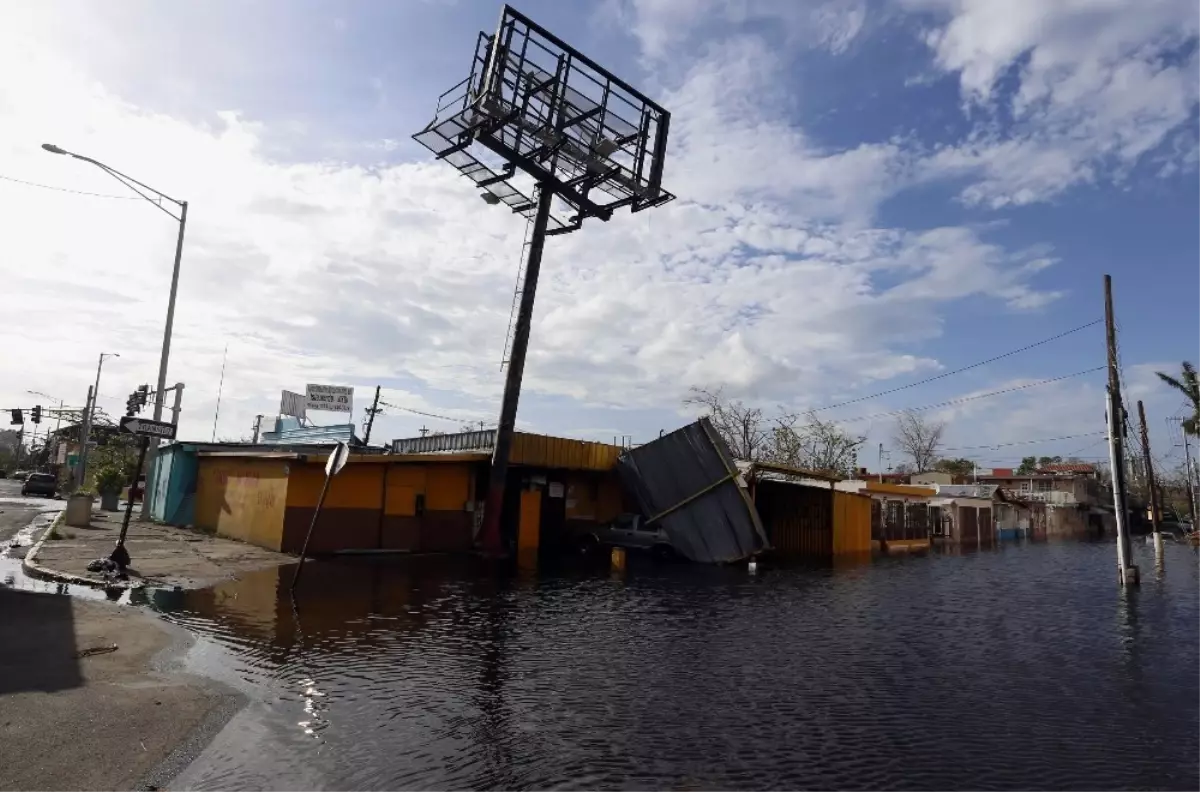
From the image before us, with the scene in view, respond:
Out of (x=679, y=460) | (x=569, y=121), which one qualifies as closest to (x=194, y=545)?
(x=679, y=460)

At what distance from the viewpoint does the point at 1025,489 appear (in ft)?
255

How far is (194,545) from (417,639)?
13.1 metres

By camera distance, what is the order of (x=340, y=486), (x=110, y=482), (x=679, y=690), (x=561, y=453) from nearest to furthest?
(x=679, y=690), (x=340, y=486), (x=561, y=453), (x=110, y=482)

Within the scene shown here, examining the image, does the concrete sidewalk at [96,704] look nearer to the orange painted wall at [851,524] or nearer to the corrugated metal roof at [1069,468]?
the orange painted wall at [851,524]

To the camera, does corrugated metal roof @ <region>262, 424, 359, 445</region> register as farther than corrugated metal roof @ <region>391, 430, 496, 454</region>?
Yes

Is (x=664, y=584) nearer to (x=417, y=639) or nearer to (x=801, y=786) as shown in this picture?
(x=417, y=639)

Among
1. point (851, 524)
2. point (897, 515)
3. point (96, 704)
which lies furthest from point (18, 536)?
point (897, 515)

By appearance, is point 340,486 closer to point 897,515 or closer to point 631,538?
point 631,538

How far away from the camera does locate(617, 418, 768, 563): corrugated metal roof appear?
2458 centimetres

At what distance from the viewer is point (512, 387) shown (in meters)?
24.3

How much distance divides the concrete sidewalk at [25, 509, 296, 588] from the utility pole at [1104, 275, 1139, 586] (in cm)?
2092

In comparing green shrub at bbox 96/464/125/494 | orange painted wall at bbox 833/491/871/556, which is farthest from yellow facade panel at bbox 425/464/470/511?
green shrub at bbox 96/464/125/494

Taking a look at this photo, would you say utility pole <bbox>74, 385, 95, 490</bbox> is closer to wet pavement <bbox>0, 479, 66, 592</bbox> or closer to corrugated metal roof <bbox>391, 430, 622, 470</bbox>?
wet pavement <bbox>0, 479, 66, 592</bbox>

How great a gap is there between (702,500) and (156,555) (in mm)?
15127
